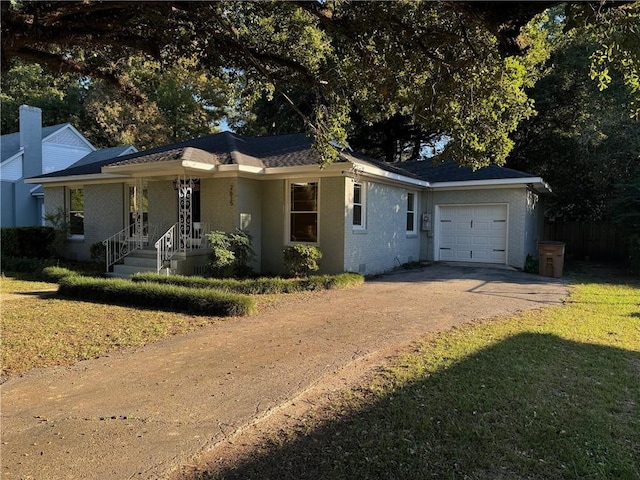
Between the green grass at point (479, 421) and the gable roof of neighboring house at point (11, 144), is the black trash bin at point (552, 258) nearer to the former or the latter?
the green grass at point (479, 421)

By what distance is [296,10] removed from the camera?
7.58 metres

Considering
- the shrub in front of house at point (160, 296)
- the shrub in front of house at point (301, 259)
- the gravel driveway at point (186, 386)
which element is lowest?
the gravel driveway at point (186, 386)

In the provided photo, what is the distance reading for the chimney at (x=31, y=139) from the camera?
77.6ft

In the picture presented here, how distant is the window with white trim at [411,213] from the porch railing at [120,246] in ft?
29.4

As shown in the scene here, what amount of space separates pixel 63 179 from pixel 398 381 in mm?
15791

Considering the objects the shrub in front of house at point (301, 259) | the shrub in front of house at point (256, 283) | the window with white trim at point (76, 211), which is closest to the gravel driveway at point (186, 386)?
the shrub in front of house at point (256, 283)

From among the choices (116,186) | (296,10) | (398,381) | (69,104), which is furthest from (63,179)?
(69,104)

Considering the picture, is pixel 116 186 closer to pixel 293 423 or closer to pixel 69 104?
pixel 293 423

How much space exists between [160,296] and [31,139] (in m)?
21.0

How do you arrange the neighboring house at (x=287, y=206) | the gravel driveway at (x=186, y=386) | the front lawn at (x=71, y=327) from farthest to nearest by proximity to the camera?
1. the neighboring house at (x=287, y=206)
2. the front lawn at (x=71, y=327)
3. the gravel driveway at (x=186, y=386)

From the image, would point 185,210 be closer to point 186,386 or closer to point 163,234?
point 163,234

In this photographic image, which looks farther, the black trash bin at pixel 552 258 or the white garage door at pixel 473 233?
the white garage door at pixel 473 233

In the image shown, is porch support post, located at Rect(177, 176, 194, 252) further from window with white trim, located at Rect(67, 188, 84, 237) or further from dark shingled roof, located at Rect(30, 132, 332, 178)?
window with white trim, located at Rect(67, 188, 84, 237)

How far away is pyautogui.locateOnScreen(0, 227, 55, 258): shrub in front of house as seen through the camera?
1591cm
